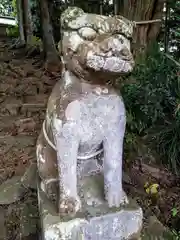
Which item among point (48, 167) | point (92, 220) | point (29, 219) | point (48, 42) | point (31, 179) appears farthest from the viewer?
→ point (48, 42)

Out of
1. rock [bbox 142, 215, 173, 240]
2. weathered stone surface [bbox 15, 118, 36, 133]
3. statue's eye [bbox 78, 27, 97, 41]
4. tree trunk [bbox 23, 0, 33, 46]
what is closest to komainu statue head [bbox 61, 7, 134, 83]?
statue's eye [bbox 78, 27, 97, 41]

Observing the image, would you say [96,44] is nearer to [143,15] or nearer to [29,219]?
[29,219]

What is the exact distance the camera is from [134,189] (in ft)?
7.70

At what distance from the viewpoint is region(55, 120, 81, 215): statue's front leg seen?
136 centimetres

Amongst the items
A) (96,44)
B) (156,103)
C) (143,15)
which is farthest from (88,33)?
(143,15)

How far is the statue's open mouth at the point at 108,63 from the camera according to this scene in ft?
4.04

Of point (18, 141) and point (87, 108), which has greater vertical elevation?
point (87, 108)

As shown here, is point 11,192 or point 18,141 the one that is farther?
point 18,141

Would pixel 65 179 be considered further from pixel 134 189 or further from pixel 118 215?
pixel 134 189

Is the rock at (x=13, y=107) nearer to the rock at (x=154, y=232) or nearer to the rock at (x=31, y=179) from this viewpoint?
the rock at (x=31, y=179)

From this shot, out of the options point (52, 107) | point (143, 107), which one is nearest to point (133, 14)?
point (143, 107)

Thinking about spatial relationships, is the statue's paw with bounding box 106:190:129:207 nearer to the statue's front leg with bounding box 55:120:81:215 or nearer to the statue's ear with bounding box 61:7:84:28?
the statue's front leg with bounding box 55:120:81:215

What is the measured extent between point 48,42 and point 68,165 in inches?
169

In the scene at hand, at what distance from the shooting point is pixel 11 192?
2.16 m
